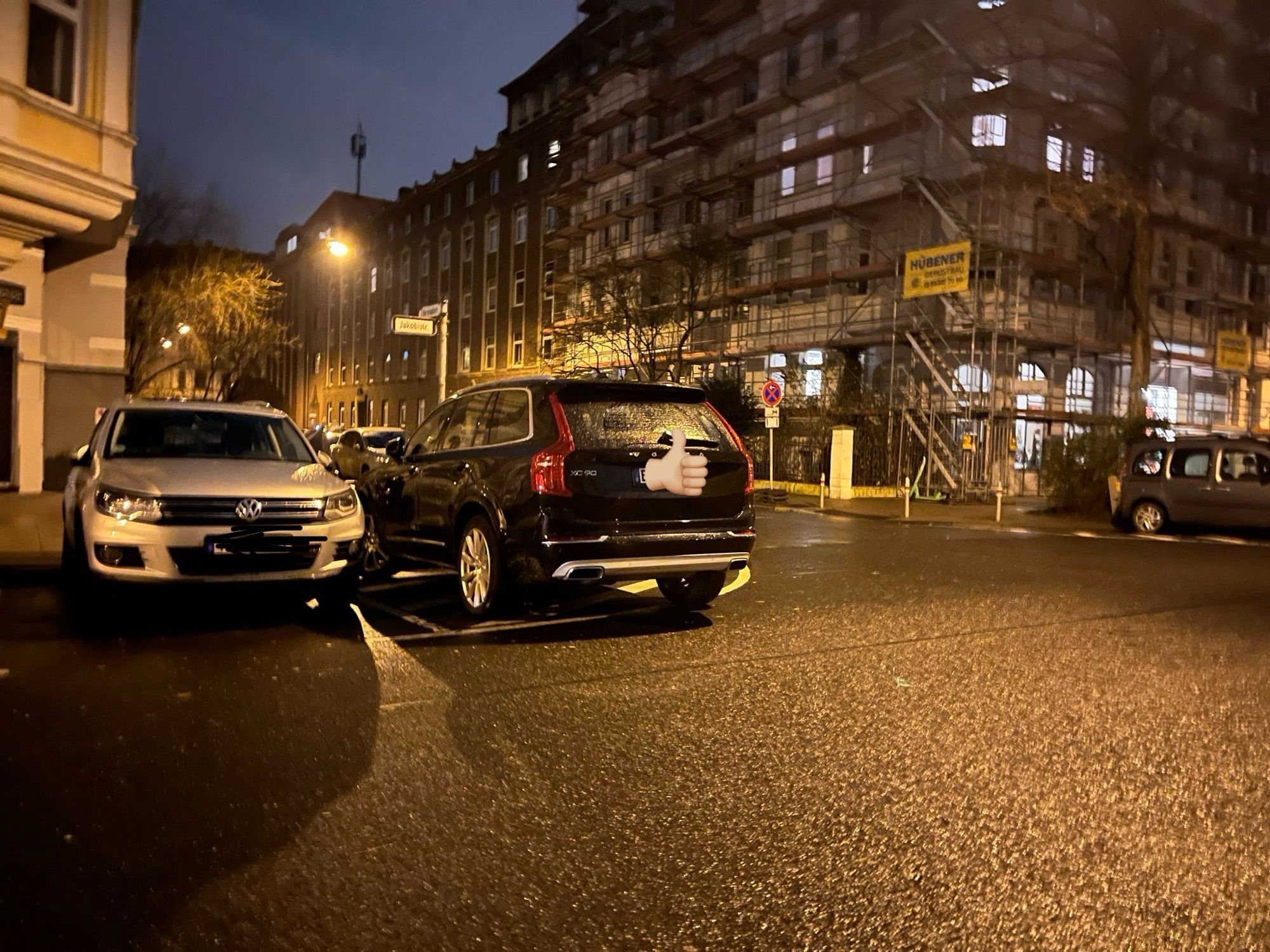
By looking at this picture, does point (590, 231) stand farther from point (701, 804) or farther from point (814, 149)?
point (701, 804)

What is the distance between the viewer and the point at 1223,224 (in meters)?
35.0

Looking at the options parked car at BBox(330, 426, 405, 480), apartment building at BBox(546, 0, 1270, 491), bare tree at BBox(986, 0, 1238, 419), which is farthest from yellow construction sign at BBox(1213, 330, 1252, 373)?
parked car at BBox(330, 426, 405, 480)

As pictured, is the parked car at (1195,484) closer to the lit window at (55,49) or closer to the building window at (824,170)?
the lit window at (55,49)

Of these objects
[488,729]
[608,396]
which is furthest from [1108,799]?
[608,396]

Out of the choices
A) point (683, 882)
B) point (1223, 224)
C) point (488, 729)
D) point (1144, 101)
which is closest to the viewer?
point (683, 882)

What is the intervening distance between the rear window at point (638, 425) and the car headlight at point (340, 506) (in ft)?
5.86

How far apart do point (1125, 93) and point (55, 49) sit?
25.5 m

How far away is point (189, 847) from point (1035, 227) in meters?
28.9

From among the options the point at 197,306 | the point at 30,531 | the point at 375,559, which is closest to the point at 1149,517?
the point at 375,559

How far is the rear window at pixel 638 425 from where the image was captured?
284 inches

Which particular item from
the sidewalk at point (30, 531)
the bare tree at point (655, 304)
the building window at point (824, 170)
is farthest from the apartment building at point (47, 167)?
the building window at point (824, 170)

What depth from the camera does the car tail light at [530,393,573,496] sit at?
6910 mm

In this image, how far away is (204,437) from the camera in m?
8.53

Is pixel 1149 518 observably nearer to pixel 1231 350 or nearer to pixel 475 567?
pixel 475 567
